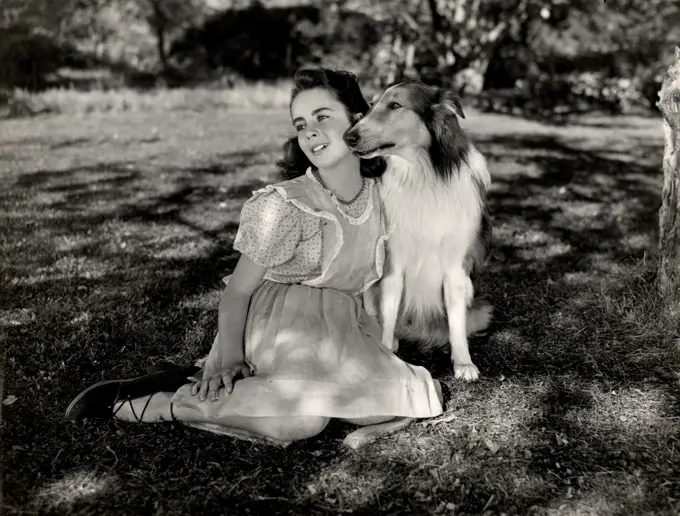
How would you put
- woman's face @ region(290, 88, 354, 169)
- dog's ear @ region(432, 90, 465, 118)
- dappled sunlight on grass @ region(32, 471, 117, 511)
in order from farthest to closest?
dog's ear @ region(432, 90, 465, 118) → woman's face @ region(290, 88, 354, 169) → dappled sunlight on grass @ region(32, 471, 117, 511)

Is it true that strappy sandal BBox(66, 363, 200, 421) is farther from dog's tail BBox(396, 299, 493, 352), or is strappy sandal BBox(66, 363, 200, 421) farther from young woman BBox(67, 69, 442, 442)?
dog's tail BBox(396, 299, 493, 352)

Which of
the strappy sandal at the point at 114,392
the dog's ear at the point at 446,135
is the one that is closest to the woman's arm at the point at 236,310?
the strappy sandal at the point at 114,392

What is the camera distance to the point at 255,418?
2588 mm

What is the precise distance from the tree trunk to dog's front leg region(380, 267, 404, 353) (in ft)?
5.21

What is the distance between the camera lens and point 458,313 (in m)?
3.31

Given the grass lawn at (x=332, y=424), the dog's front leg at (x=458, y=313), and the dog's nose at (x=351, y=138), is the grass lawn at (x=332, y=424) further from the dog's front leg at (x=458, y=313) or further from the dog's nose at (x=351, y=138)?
the dog's nose at (x=351, y=138)

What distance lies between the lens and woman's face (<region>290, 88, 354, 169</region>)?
2.77m

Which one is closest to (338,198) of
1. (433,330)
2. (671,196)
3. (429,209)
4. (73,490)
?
(429,209)

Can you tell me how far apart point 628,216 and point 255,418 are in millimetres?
4933

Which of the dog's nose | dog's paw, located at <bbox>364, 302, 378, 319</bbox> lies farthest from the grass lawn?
the dog's nose

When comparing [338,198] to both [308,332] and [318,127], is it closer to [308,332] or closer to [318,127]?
[318,127]

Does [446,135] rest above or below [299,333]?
above

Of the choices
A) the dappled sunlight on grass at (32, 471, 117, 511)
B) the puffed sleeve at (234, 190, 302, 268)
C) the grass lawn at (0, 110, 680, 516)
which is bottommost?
the dappled sunlight on grass at (32, 471, 117, 511)

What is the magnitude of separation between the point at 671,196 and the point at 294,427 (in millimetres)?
2495
